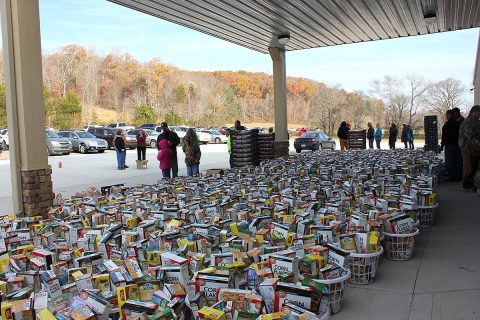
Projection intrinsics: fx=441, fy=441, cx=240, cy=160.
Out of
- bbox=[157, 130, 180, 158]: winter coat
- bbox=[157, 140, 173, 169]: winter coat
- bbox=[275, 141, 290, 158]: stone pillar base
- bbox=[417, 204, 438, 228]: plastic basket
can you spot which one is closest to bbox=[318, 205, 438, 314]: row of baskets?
bbox=[417, 204, 438, 228]: plastic basket

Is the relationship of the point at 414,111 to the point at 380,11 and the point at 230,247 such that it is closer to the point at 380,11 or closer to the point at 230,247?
the point at 380,11

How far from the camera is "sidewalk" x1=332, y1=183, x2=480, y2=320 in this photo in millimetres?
3451

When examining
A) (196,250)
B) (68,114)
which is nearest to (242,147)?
(196,250)

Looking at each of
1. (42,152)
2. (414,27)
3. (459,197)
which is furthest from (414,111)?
(42,152)

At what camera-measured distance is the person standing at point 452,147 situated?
392 inches

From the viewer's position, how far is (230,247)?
394 centimetres

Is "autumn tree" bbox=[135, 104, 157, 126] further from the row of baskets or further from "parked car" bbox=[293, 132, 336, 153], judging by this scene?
the row of baskets

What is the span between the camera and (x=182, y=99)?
65438 mm

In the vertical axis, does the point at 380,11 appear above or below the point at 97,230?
above

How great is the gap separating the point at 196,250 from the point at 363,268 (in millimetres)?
1524

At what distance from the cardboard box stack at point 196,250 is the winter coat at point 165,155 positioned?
4.09 m

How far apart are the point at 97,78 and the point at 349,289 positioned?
7221 centimetres

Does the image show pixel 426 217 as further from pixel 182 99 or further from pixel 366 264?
pixel 182 99

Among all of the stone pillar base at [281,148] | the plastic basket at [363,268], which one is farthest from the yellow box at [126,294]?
the stone pillar base at [281,148]
